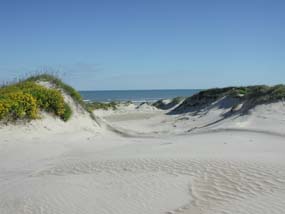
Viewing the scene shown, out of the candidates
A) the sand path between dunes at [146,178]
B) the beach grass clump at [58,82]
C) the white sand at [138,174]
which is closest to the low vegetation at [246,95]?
the white sand at [138,174]

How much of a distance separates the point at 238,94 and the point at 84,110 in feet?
57.3

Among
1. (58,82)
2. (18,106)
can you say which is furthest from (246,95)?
(18,106)

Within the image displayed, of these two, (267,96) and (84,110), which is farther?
(267,96)

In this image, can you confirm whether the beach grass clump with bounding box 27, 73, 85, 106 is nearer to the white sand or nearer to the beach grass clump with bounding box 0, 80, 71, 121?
the beach grass clump with bounding box 0, 80, 71, 121

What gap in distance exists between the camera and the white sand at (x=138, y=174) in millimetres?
6598

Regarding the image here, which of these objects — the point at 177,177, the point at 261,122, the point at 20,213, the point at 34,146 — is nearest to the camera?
the point at 20,213

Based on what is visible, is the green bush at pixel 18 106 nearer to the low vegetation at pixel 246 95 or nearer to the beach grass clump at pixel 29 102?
the beach grass clump at pixel 29 102

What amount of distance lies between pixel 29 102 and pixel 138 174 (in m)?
7.11

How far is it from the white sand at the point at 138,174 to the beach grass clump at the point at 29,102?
485 mm

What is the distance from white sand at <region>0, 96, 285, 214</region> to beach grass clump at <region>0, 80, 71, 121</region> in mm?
485

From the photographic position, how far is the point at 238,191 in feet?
23.4

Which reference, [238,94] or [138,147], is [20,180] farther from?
[238,94]

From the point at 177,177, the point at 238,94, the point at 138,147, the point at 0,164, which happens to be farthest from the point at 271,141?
the point at 238,94

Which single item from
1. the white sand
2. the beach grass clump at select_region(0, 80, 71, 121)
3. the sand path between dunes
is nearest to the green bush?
the beach grass clump at select_region(0, 80, 71, 121)
